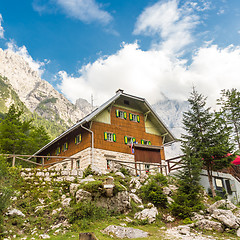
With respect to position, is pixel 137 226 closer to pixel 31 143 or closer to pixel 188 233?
pixel 188 233

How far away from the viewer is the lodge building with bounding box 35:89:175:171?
75.9 feet

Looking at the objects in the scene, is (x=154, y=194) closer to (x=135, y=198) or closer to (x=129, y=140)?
(x=135, y=198)

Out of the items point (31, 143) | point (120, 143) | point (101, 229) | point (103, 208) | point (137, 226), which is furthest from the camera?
point (31, 143)

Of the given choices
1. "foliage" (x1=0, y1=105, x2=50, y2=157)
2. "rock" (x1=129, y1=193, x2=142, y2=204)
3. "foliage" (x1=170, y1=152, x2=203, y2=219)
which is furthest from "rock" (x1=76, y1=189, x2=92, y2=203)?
"foliage" (x1=0, y1=105, x2=50, y2=157)

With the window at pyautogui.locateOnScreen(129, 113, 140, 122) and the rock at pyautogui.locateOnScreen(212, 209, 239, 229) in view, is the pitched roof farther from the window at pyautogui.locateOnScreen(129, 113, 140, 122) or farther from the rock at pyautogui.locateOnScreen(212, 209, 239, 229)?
the rock at pyautogui.locateOnScreen(212, 209, 239, 229)

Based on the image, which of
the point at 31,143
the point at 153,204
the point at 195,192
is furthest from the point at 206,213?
the point at 31,143

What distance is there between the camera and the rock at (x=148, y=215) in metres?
14.4

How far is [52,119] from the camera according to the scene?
198 metres

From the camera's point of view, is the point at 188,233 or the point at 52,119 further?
the point at 52,119

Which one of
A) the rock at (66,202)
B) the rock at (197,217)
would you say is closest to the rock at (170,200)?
the rock at (197,217)

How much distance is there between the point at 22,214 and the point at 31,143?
25.4 meters

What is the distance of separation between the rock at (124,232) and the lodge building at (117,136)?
992cm

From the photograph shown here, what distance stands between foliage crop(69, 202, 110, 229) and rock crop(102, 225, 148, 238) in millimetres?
1240

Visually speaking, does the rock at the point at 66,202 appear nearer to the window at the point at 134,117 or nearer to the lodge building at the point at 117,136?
the lodge building at the point at 117,136
